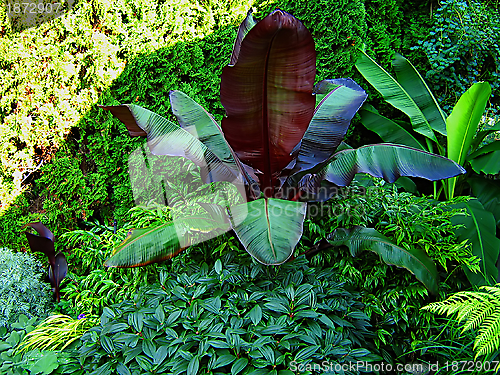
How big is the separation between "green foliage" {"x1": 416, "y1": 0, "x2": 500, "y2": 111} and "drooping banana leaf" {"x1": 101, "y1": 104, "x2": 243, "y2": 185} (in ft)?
9.41

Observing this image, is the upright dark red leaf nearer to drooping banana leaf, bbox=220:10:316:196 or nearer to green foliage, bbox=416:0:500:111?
drooping banana leaf, bbox=220:10:316:196

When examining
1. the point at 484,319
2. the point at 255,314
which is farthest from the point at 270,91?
the point at 484,319

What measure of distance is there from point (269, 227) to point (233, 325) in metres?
0.55

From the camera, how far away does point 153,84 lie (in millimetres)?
3518

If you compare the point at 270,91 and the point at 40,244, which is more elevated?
the point at 270,91

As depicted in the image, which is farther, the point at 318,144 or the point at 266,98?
the point at 318,144

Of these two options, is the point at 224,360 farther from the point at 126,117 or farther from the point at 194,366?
the point at 126,117

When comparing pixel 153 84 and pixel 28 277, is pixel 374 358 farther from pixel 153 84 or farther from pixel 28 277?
pixel 153 84

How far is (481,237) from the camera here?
8.05ft

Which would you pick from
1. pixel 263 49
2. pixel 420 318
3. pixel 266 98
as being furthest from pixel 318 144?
pixel 420 318

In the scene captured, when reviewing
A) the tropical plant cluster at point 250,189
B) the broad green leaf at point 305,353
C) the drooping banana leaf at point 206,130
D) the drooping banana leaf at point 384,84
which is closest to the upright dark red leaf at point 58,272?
the tropical plant cluster at point 250,189

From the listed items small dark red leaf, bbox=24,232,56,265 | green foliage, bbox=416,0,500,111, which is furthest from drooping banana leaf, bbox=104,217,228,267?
green foliage, bbox=416,0,500,111

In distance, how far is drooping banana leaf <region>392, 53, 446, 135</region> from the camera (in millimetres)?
3469

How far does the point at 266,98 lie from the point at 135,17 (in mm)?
2292
